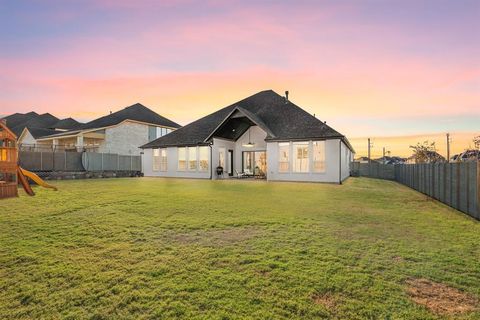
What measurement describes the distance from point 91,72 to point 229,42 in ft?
32.3

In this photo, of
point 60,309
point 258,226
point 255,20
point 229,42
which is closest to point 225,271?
point 60,309

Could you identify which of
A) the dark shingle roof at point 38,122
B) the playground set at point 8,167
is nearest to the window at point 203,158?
the playground set at point 8,167

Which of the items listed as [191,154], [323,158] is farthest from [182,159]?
[323,158]

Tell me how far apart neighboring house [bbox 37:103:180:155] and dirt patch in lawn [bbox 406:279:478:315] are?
33.5 meters

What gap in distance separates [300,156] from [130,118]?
80.5ft

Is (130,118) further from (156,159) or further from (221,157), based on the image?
(221,157)

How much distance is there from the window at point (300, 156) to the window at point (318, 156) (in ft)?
2.17

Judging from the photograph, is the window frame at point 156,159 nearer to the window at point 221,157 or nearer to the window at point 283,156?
the window at point 221,157

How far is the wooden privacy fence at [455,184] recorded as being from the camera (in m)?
8.10

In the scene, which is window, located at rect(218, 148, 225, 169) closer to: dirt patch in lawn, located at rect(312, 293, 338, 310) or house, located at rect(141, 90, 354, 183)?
house, located at rect(141, 90, 354, 183)

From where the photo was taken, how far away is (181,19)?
1363cm

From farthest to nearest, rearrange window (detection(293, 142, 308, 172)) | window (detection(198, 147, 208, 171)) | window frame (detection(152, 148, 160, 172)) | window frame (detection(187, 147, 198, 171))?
window frame (detection(152, 148, 160, 172)) → window frame (detection(187, 147, 198, 171)) → window (detection(198, 147, 208, 171)) → window (detection(293, 142, 308, 172))

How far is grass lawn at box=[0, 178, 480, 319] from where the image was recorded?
9.29ft

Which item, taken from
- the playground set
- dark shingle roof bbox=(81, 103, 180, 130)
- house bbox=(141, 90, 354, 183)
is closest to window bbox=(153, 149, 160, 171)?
house bbox=(141, 90, 354, 183)
